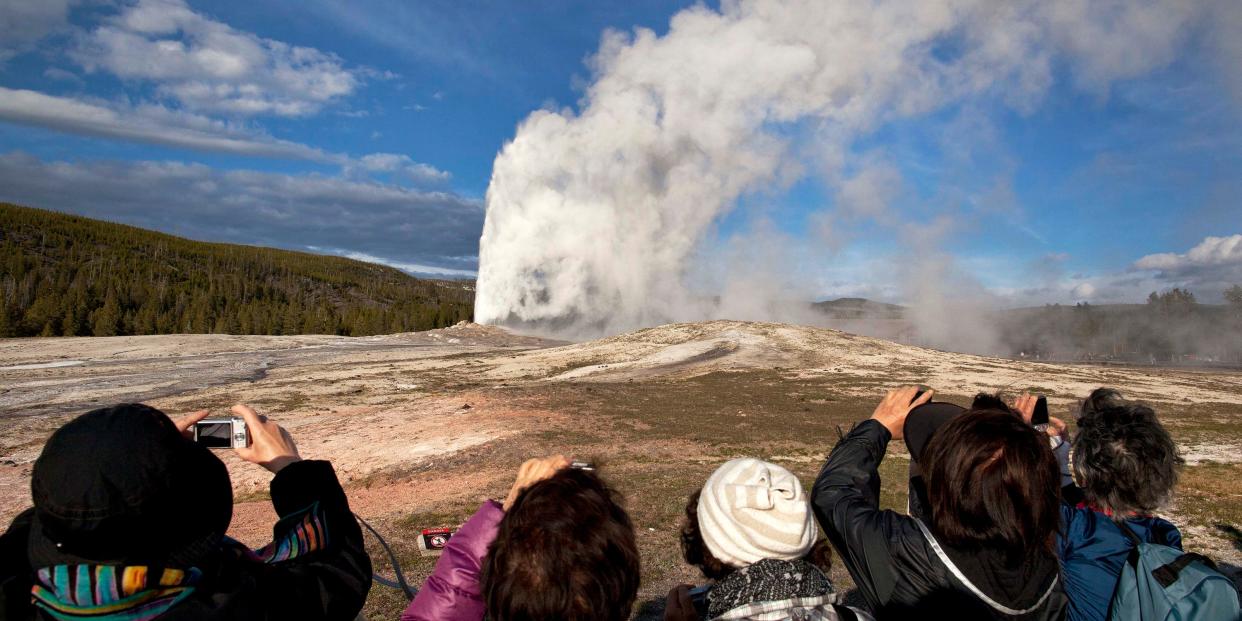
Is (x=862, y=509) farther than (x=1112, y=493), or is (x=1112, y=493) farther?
(x=1112, y=493)

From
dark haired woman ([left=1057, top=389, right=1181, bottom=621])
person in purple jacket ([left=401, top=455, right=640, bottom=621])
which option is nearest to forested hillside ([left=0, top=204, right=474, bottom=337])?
person in purple jacket ([left=401, top=455, right=640, bottom=621])

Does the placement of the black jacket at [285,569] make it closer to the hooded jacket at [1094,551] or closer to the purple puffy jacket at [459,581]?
the purple puffy jacket at [459,581]

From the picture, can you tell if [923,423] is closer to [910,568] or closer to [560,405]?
[910,568]

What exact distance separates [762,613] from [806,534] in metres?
0.26

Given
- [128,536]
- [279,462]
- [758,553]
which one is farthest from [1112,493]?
[128,536]

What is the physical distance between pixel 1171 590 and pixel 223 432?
10.1 feet

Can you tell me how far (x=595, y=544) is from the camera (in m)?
1.62

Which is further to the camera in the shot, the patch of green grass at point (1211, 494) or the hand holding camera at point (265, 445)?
the patch of green grass at point (1211, 494)

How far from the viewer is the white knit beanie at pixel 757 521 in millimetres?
1856

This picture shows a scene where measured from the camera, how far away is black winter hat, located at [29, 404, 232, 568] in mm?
1312

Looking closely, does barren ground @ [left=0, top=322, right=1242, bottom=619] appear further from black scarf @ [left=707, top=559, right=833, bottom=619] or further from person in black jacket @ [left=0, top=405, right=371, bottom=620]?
person in black jacket @ [left=0, top=405, right=371, bottom=620]

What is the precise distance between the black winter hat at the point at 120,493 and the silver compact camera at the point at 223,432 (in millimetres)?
726

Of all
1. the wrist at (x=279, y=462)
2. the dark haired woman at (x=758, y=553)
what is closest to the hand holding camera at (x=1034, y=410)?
the dark haired woman at (x=758, y=553)

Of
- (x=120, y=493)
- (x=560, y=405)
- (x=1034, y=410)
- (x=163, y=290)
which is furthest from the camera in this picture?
(x=163, y=290)
